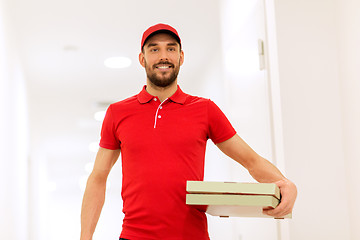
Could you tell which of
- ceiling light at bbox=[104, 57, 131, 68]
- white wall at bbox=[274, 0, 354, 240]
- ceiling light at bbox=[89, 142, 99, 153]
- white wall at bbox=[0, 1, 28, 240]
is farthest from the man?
ceiling light at bbox=[89, 142, 99, 153]

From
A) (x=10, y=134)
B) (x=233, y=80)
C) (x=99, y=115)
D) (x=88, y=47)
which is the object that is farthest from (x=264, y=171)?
(x=99, y=115)

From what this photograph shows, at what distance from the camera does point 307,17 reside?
1.58 meters

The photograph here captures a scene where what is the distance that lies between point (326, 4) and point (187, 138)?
732 millimetres

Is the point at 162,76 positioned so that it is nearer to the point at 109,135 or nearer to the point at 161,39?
the point at 161,39

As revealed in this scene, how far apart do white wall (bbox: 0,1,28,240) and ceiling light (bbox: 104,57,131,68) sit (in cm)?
70

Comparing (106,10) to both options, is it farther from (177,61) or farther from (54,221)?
(54,221)

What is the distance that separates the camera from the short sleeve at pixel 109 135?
1246 millimetres

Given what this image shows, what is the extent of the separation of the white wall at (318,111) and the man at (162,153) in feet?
1.17

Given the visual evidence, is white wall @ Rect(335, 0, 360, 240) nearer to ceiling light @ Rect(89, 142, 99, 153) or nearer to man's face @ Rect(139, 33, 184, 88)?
man's face @ Rect(139, 33, 184, 88)

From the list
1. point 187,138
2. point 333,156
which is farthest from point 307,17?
point 187,138

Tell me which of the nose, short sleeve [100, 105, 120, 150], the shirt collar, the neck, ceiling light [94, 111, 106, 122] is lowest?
short sleeve [100, 105, 120, 150]

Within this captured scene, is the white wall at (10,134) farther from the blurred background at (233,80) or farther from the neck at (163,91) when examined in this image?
the neck at (163,91)

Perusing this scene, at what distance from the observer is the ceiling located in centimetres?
296

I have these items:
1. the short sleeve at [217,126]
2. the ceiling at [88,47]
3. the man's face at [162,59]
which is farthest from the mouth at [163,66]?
the ceiling at [88,47]
